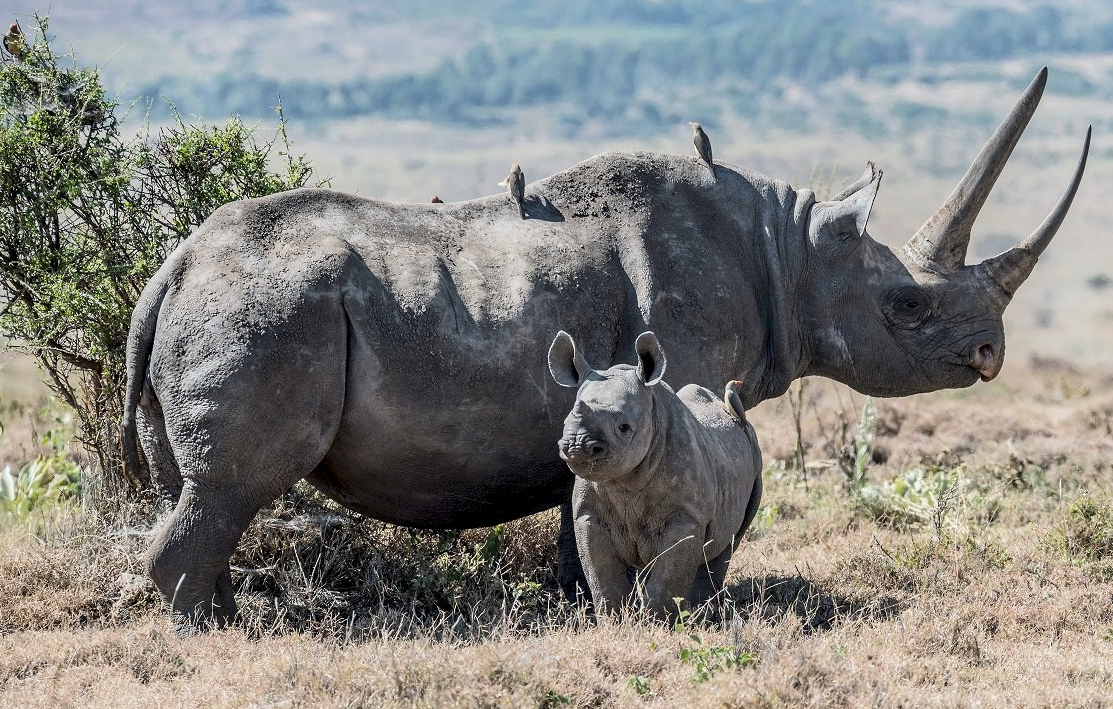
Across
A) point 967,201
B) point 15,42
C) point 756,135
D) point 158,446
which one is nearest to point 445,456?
point 158,446

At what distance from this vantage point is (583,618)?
7348 mm

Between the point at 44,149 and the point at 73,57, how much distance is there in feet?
2.40

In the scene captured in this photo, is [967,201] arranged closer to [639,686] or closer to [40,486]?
[639,686]

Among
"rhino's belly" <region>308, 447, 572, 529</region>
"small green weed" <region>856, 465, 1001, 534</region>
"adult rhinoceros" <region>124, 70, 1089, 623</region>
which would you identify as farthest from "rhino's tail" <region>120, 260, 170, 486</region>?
"small green weed" <region>856, 465, 1001, 534</region>

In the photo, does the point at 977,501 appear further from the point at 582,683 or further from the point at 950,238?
the point at 582,683

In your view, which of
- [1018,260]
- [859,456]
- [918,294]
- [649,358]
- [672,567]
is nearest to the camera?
[649,358]

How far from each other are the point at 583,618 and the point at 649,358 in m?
1.35

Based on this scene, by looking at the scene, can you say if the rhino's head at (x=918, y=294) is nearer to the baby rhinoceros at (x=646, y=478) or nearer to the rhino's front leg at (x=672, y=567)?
the baby rhinoceros at (x=646, y=478)

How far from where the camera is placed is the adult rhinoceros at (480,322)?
731 cm

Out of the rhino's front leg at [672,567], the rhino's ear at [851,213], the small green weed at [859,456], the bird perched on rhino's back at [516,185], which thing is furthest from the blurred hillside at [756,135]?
the rhino's front leg at [672,567]

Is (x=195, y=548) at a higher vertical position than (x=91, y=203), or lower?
lower

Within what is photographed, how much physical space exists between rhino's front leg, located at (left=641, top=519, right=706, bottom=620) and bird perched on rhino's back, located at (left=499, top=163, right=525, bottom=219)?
2068mm

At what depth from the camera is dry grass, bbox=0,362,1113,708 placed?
6484 millimetres

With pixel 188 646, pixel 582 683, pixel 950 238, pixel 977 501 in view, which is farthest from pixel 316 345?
pixel 977 501
